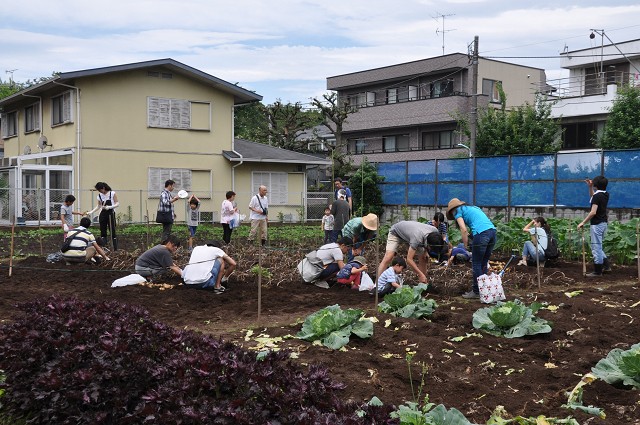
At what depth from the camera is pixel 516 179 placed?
20.7m

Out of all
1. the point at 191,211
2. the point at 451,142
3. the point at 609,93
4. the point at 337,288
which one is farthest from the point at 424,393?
the point at 451,142

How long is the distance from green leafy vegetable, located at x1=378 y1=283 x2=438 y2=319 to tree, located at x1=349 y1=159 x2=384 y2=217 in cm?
1631

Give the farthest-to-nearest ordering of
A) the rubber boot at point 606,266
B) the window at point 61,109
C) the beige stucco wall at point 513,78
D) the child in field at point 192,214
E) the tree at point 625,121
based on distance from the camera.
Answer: the beige stucco wall at point 513,78
the tree at point 625,121
the window at point 61,109
the child in field at point 192,214
the rubber boot at point 606,266

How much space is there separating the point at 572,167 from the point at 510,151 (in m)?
10.5

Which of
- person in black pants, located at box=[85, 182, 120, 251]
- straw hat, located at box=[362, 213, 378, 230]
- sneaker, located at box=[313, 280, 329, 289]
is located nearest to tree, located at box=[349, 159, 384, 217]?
person in black pants, located at box=[85, 182, 120, 251]

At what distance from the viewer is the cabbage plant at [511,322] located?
6.98m

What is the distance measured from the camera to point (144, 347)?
4.82 m

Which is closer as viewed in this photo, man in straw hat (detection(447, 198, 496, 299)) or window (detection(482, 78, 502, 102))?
man in straw hat (detection(447, 198, 496, 299))

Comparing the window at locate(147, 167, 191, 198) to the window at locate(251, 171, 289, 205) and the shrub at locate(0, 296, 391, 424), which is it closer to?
the window at locate(251, 171, 289, 205)

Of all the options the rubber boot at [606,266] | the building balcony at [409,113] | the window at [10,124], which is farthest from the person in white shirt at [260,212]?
the building balcony at [409,113]

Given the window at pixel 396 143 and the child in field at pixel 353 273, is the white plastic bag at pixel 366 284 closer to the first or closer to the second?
the child in field at pixel 353 273

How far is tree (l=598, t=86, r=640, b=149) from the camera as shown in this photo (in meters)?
28.4

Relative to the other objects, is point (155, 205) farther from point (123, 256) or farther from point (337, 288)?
point (337, 288)

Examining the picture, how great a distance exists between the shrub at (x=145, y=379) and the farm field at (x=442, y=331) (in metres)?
1.26
